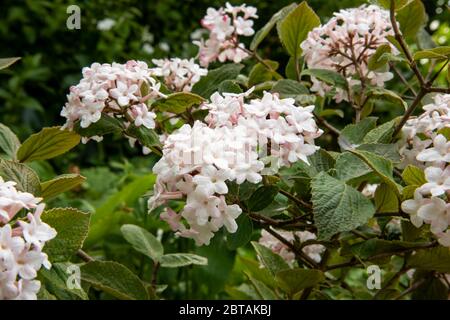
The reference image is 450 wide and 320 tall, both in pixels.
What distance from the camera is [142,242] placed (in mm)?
1021

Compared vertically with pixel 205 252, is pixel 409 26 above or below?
above

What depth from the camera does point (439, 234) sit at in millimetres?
676

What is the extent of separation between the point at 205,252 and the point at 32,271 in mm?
770

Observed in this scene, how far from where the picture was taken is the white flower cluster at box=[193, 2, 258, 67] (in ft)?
3.48

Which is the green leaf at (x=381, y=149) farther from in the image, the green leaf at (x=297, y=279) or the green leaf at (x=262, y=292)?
the green leaf at (x=262, y=292)

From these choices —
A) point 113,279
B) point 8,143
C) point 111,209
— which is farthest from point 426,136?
point 111,209

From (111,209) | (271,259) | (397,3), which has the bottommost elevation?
(111,209)

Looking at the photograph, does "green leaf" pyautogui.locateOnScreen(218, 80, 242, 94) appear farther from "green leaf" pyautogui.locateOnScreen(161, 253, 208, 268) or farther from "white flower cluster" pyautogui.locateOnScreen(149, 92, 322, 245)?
"green leaf" pyautogui.locateOnScreen(161, 253, 208, 268)

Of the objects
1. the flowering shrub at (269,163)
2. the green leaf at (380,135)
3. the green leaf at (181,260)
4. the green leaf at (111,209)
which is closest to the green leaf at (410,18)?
the flowering shrub at (269,163)

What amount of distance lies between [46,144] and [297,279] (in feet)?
1.14

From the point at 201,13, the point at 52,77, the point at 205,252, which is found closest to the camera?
the point at 205,252

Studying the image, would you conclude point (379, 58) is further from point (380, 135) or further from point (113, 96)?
point (113, 96)

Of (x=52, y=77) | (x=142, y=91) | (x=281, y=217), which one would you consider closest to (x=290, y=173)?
(x=281, y=217)
